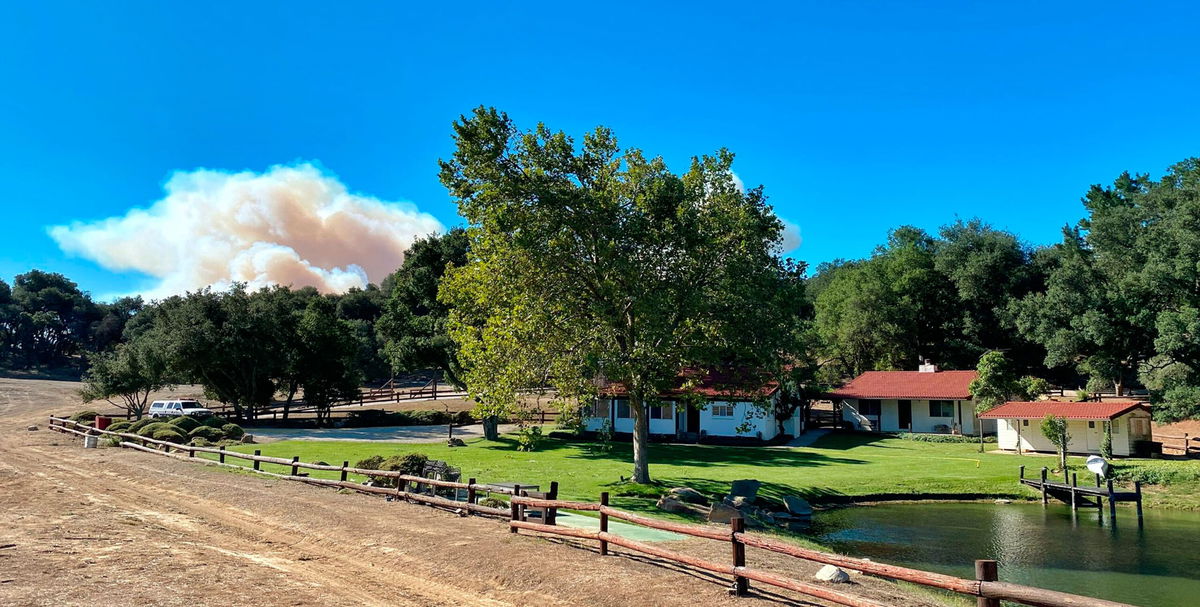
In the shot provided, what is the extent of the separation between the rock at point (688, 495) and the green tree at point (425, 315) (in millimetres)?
23649

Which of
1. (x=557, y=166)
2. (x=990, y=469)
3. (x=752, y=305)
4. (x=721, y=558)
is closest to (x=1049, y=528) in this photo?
(x=990, y=469)

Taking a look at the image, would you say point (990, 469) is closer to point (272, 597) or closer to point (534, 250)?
point (534, 250)

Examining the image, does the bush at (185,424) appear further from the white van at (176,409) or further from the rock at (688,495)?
the rock at (688,495)

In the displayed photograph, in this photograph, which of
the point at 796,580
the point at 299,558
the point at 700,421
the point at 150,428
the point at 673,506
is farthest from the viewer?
the point at 700,421

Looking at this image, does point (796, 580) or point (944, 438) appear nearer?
point (796, 580)

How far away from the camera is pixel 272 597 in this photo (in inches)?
453

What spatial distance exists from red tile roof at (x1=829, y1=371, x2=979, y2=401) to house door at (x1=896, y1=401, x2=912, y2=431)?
1.18 meters

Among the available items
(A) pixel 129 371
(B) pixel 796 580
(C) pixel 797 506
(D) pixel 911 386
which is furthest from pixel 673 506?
(A) pixel 129 371

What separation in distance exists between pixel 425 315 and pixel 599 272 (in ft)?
88.0

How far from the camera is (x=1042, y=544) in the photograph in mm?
22641

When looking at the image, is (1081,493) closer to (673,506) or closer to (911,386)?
(673,506)

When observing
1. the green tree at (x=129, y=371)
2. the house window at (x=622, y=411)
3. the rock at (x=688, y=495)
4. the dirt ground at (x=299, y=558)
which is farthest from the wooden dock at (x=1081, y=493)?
the green tree at (x=129, y=371)

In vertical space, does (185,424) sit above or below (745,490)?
above

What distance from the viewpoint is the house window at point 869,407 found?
55969mm
